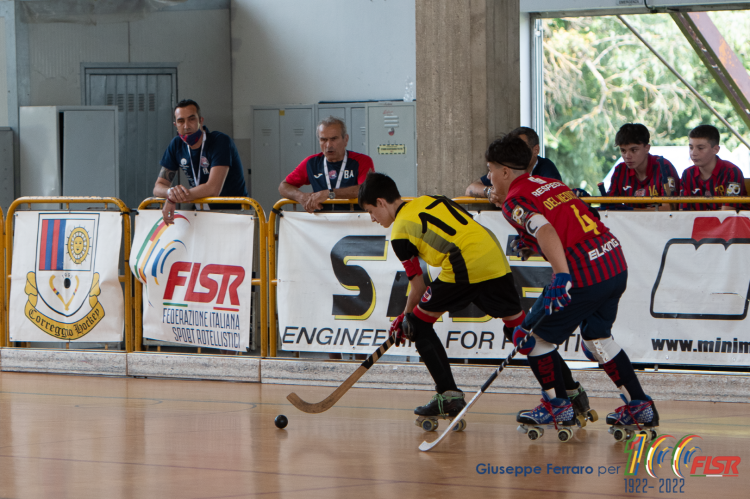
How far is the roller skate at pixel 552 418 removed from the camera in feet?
17.4

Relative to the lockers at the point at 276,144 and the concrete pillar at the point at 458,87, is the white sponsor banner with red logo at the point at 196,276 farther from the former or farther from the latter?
the lockers at the point at 276,144

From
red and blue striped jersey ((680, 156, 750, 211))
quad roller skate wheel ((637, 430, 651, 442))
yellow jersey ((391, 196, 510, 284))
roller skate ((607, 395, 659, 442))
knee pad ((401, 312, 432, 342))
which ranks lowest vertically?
quad roller skate wheel ((637, 430, 651, 442))

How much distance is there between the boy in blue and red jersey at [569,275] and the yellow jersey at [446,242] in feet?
1.01

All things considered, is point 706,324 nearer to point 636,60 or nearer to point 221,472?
point 221,472

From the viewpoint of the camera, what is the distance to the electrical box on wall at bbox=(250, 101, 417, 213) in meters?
14.2

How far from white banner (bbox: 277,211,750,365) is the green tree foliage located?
17.4 meters

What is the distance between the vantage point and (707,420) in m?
6.01

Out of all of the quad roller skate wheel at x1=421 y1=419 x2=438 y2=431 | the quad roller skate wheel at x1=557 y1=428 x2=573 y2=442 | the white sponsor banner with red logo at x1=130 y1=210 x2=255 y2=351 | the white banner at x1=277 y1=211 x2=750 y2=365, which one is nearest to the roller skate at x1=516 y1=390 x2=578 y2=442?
the quad roller skate wheel at x1=557 y1=428 x2=573 y2=442

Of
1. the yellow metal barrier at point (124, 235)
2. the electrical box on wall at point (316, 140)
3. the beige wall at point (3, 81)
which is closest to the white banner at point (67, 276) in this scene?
the yellow metal barrier at point (124, 235)

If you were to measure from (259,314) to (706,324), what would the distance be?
3783 millimetres

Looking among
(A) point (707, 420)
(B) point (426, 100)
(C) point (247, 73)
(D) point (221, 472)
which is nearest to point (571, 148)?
(C) point (247, 73)

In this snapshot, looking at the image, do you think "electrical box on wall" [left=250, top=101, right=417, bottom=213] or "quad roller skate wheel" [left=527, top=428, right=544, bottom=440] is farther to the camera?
"electrical box on wall" [left=250, top=101, right=417, bottom=213]

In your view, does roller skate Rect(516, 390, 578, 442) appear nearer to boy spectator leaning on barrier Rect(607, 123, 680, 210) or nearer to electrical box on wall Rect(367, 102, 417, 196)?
boy spectator leaning on barrier Rect(607, 123, 680, 210)

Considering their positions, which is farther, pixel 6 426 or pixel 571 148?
pixel 571 148
